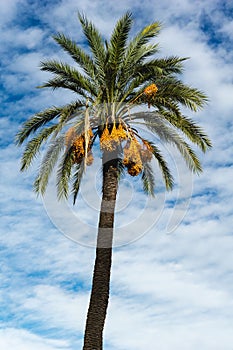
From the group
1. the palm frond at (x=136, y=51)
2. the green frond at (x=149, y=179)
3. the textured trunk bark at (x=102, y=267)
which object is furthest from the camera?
the green frond at (x=149, y=179)

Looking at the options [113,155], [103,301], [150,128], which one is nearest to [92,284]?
[103,301]

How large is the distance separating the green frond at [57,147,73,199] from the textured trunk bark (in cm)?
148

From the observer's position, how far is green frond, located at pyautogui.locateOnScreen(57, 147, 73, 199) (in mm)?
22000

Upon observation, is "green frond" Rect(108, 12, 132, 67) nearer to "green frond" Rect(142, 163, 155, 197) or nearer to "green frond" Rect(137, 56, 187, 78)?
"green frond" Rect(137, 56, 187, 78)

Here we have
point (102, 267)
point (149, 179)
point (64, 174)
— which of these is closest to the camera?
point (102, 267)

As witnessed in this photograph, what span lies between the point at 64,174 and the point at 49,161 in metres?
0.77

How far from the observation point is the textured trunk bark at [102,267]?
19.0m

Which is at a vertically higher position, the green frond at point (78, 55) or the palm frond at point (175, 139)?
the green frond at point (78, 55)

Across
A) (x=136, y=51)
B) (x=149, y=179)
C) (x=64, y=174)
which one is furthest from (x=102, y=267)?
(x=136, y=51)

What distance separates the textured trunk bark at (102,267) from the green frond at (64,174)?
1480 millimetres

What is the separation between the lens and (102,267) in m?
19.8

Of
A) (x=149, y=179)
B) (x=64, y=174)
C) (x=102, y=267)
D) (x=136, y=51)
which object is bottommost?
(x=102, y=267)

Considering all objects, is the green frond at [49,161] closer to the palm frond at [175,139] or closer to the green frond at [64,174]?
the green frond at [64,174]

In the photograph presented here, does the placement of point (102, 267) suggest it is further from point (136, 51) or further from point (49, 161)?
point (136, 51)
